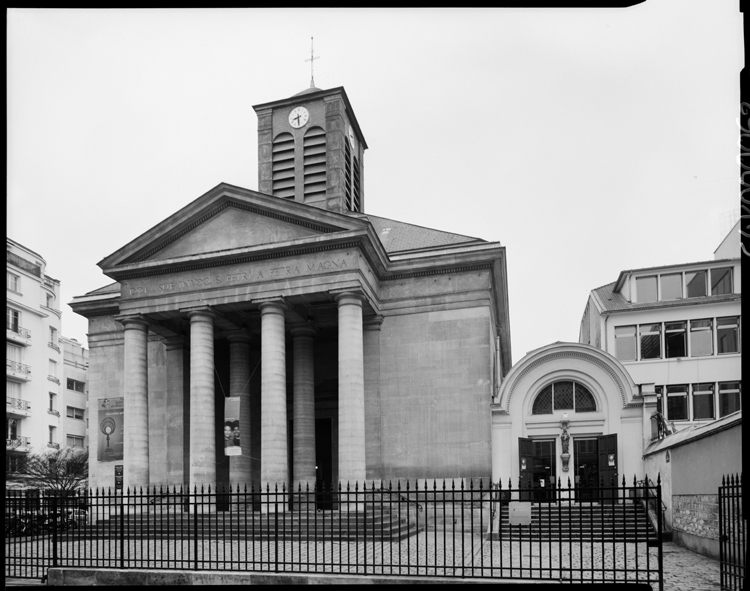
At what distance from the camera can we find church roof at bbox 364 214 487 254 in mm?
31500

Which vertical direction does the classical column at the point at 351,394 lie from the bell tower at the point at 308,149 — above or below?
below

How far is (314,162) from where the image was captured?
35.4 m

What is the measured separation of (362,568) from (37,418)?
4350cm

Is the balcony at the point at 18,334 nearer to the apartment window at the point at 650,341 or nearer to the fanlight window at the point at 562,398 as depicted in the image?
the fanlight window at the point at 562,398

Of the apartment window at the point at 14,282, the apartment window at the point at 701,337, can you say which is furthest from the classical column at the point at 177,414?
the apartment window at the point at 701,337

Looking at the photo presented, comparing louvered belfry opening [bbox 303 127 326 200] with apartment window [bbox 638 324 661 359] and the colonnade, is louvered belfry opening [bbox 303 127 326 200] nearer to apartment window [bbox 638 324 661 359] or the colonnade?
the colonnade

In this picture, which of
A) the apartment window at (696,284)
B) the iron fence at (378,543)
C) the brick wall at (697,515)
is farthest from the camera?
the apartment window at (696,284)

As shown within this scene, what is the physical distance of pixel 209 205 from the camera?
29.2 metres

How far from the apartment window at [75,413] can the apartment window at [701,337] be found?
44.6 metres

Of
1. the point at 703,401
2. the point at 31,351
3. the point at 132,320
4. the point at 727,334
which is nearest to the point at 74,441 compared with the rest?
the point at 31,351

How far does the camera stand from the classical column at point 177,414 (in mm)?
31203

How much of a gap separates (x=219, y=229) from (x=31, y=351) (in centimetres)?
2897

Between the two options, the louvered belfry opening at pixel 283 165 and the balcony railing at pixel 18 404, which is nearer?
the louvered belfry opening at pixel 283 165

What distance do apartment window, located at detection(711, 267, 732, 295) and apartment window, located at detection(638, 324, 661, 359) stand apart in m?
3.37
